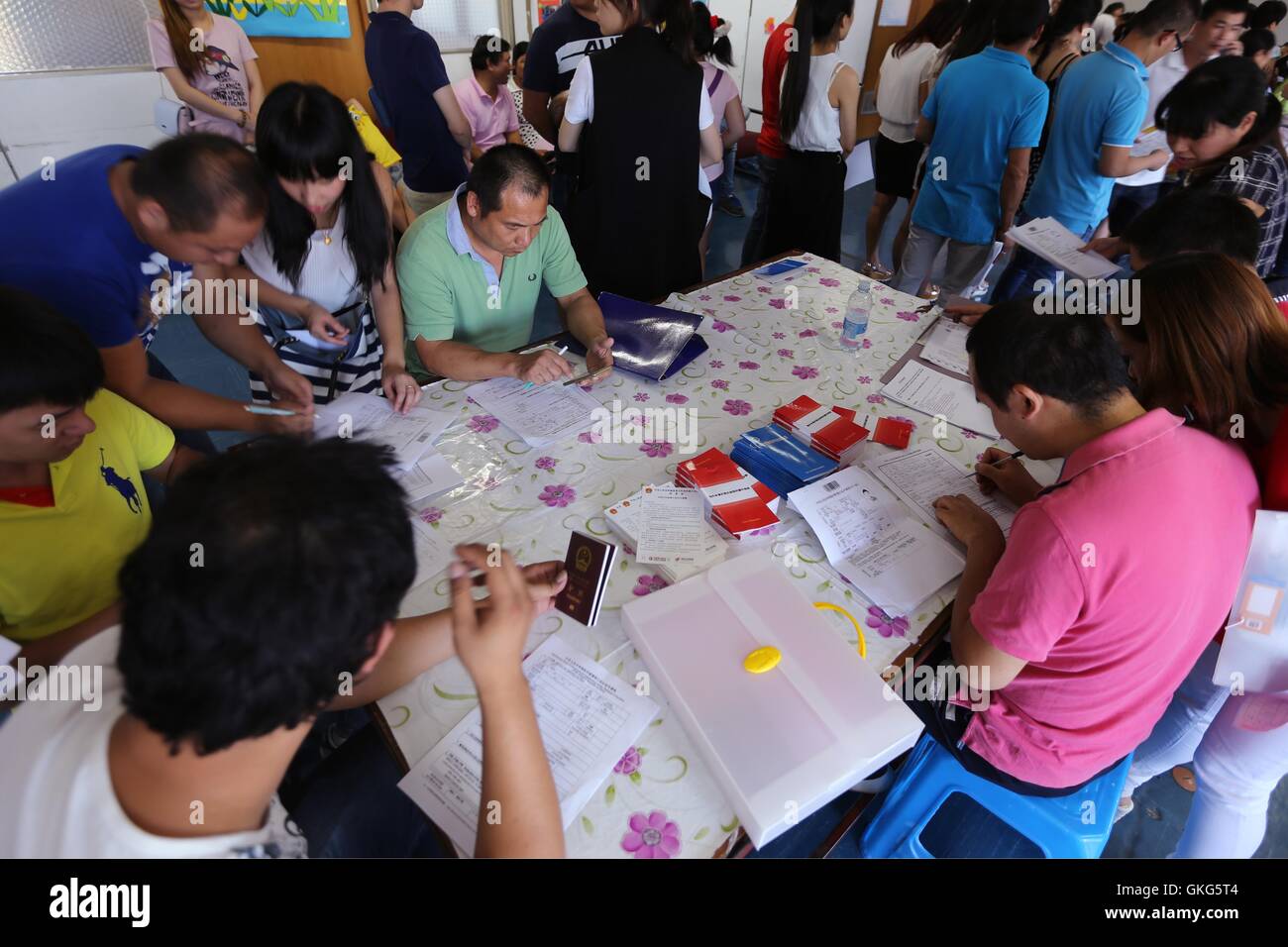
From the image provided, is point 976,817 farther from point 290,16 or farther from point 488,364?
point 290,16

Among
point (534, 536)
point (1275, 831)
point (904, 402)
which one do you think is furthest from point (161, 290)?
point (1275, 831)

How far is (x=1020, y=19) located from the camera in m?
2.67

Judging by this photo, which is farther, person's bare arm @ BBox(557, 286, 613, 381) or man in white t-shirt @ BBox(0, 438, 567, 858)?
person's bare arm @ BBox(557, 286, 613, 381)

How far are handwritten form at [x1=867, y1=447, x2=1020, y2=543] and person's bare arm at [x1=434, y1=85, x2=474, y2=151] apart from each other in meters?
A: 2.77

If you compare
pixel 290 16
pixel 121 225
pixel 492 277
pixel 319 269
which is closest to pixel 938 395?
pixel 492 277

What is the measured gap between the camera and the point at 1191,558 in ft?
3.38

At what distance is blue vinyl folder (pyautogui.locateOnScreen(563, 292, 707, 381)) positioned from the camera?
1.85 meters

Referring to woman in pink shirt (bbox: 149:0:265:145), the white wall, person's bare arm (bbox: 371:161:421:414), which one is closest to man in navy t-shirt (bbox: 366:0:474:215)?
woman in pink shirt (bbox: 149:0:265:145)

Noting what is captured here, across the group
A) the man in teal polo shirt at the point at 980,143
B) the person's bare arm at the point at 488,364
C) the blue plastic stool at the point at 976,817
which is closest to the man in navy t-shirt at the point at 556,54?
the person's bare arm at the point at 488,364

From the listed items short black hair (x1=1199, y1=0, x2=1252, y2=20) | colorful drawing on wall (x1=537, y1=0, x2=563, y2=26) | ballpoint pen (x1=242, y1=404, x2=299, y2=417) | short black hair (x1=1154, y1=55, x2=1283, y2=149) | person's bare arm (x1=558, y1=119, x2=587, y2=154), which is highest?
colorful drawing on wall (x1=537, y1=0, x2=563, y2=26)

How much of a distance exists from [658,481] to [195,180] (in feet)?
3.92

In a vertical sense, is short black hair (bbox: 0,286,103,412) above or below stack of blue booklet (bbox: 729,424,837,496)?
above

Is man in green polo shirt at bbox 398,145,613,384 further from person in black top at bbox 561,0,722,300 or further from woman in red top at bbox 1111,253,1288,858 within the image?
woman in red top at bbox 1111,253,1288,858

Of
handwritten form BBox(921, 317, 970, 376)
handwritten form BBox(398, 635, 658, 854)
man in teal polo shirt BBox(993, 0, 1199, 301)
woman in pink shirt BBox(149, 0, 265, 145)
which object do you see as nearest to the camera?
handwritten form BBox(398, 635, 658, 854)
